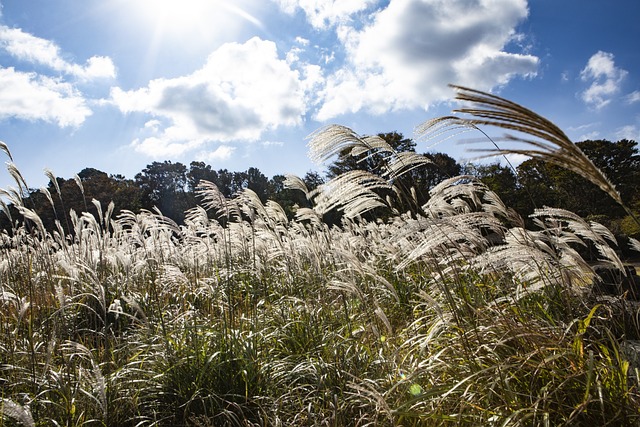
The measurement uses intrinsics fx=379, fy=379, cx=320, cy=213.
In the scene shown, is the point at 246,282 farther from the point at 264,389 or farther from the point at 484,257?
the point at 484,257

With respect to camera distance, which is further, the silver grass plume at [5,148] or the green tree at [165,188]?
the green tree at [165,188]

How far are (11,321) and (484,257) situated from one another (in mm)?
5424

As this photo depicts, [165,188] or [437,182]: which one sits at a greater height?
[165,188]

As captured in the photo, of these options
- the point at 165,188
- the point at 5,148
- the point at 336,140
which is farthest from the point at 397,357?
the point at 165,188

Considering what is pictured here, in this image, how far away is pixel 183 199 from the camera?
41.4 meters

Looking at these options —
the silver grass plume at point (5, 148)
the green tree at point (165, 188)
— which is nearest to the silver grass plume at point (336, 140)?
the silver grass plume at point (5, 148)

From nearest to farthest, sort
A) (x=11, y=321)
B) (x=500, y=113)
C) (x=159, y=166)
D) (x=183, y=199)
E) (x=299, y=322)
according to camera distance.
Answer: (x=500, y=113) → (x=299, y=322) → (x=11, y=321) → (x=183, y=199) → (x=159, y=166)

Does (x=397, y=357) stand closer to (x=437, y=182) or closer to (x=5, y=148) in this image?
(x=5, y=148)

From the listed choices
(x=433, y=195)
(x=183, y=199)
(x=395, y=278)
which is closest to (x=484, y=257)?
(x=433, y=195)

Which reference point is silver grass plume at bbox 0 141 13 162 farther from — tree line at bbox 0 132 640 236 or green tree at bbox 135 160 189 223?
green tree at bbox 135 160 189 223

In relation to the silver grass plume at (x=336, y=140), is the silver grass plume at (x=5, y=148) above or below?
Answer: above

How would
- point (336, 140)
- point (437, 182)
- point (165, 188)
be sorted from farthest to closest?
point (165, 188)
point (437, 182)
point (336, 140)

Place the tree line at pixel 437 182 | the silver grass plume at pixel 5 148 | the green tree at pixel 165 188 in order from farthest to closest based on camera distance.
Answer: the green tree at pixel 165 188, the tree line at pixel 437 182, the silver grass plume at pixel 5 148

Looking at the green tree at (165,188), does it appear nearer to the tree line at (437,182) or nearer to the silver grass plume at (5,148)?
the tree line at (437,182)
